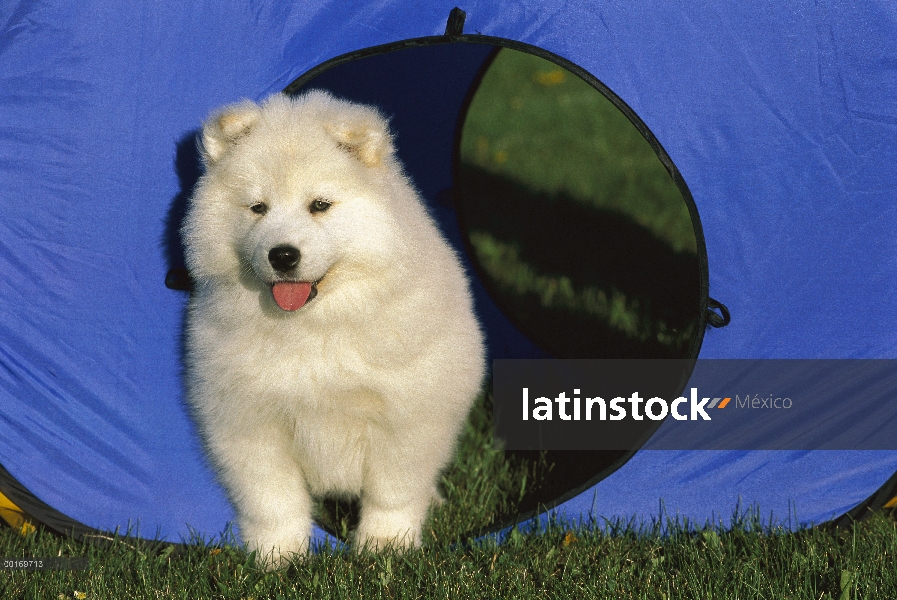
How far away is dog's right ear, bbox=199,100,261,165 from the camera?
105 inches

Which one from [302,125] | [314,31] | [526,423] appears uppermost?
[314,31]

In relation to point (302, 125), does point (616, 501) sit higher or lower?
lower

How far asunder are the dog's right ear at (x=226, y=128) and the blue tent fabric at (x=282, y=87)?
271 millimetres

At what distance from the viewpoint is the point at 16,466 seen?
3104mm

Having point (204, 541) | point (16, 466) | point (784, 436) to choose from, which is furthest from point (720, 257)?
point (16, 466)

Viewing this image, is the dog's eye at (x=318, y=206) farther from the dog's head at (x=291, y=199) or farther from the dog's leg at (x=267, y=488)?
the dog's leg at (x=267, y=488)

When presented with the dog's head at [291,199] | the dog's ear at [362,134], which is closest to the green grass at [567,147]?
the dog's ear at [362,134]

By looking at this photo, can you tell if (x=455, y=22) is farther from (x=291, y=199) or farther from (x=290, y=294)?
(x=290, y=294)

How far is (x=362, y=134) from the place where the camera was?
271 cm

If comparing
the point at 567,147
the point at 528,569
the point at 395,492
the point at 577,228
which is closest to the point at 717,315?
the point at 528,569

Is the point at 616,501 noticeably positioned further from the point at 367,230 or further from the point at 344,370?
the point at 367,230

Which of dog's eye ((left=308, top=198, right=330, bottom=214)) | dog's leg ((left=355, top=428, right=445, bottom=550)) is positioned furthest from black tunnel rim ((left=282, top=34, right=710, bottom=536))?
dog's eye ((left=308, top=198, right=330, bottom=214))

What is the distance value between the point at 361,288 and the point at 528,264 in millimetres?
2889

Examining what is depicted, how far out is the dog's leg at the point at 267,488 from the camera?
293cm
